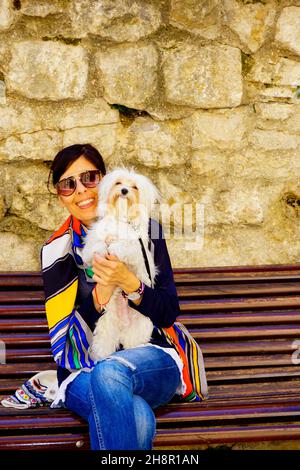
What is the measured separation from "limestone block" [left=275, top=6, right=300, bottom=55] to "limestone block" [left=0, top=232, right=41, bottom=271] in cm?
165

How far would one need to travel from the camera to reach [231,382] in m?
3.09

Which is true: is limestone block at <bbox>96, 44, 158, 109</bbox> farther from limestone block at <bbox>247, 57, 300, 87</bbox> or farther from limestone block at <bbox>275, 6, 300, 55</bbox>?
limestone block at <bbox>275, 6, 300, 55</bbox>

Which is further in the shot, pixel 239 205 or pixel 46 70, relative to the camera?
pixel 239 205

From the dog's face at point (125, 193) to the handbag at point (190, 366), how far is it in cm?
18

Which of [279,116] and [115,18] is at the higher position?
[115,18]

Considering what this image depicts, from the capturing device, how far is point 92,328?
287cm

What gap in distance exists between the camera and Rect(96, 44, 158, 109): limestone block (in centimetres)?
365

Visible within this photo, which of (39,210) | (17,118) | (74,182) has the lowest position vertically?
(39,210)

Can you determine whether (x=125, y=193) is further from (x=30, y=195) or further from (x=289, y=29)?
(x=289, y=29)

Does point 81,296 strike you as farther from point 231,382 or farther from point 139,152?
point 139,152

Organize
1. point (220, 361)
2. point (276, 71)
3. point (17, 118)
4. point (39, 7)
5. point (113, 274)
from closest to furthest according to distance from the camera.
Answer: point (113, 274)
point (220, 361)
point (39, 7)
point (17, 118)
point (276, 71)

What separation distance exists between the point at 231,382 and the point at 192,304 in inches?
18.6

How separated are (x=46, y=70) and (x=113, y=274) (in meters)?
1.41

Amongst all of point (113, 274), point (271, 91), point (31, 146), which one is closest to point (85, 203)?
point (113, 274)
